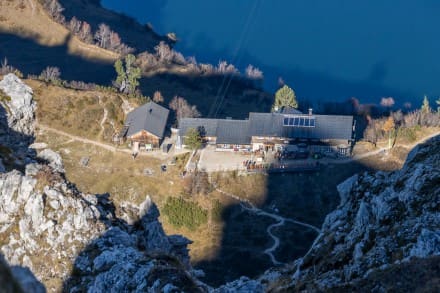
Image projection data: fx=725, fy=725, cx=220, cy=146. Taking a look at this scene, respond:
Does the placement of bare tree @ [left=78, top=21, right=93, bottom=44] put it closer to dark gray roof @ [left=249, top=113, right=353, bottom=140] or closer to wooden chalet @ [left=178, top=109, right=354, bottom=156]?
wooden chalet @ [left=178, top=109, right=354, bottom=156]

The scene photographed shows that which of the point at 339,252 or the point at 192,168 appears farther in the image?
the point at 192,168

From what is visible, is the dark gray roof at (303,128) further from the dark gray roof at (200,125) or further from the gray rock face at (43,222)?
the gray rock face at (43,222)

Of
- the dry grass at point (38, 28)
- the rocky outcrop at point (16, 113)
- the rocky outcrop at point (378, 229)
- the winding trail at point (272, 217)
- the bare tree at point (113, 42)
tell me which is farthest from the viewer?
the bare tree at point (113, 42)

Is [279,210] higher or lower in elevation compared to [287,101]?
lower

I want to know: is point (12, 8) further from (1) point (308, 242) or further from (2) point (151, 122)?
(1) point (308, 242)

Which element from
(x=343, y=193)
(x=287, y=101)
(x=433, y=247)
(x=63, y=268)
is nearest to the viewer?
(x=433, y=247)

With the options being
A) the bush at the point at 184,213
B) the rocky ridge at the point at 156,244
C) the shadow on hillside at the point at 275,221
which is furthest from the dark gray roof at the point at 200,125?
the rocky ridge at the point at 156,244

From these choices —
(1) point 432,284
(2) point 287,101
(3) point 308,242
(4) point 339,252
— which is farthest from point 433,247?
(2) point 287,101
